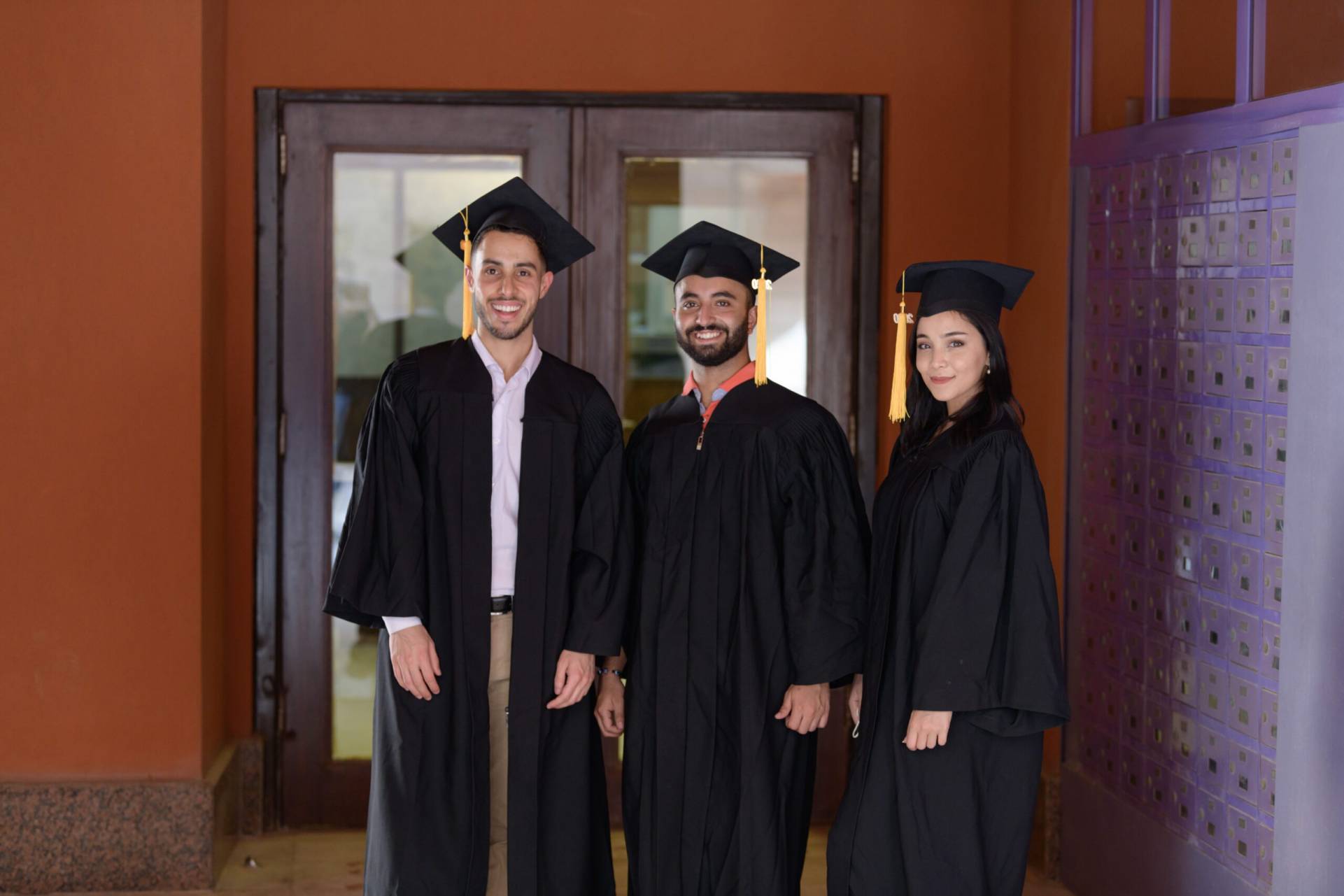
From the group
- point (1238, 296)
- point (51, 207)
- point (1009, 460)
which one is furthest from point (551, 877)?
point (51, 207)

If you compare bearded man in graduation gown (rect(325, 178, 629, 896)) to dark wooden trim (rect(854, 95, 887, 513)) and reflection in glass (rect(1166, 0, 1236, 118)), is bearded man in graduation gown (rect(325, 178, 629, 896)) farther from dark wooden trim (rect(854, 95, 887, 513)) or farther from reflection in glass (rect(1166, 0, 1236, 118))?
reflection in glass (rect(1166, 0, 1236, 118))

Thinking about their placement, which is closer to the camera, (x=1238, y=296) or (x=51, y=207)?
(x=1238, y=296)

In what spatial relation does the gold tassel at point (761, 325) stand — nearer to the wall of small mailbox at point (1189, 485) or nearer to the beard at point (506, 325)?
the beard at point (506, 325)

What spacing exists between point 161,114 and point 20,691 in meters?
1.63

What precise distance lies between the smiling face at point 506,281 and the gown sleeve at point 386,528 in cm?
26

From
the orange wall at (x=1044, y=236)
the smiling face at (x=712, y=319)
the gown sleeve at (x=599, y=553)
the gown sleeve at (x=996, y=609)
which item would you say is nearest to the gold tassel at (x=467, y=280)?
the gown sleeve at (x=599, y=553)

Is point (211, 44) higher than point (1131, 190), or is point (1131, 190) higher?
point (211, 44)

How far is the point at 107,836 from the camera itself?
365 centimetres

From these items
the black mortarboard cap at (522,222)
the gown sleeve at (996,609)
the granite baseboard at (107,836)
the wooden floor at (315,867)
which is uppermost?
the black mortarboard cap at (522,222)

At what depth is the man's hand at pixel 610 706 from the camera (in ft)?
10.0

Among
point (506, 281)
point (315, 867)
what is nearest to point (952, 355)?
point (506, 281)

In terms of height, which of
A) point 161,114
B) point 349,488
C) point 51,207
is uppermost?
point 161,114

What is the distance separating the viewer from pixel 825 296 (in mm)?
4117

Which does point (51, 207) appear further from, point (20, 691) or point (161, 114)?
point (20, 691)
